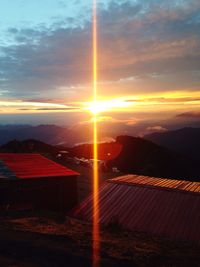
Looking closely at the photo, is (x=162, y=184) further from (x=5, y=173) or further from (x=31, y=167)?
(x=5, y=173)

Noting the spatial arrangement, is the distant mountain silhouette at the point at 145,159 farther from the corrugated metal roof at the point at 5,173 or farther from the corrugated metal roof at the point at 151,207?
the corrugated metal roof at the point at 5,173

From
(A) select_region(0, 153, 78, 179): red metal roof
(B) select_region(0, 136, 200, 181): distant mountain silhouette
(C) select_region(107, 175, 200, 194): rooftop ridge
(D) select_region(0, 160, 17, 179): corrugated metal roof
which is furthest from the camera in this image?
(B) select_region(0, 136, 200, 181): distant mountain silhouette

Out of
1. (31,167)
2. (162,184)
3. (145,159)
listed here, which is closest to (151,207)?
(162,184)

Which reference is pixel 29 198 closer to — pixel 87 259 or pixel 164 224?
pixel 164 224

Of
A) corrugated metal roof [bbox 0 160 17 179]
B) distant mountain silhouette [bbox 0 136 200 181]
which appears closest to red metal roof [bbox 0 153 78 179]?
corrugated metal roof [bbox 0 160 17 179]

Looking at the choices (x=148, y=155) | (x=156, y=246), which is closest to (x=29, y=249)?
(x=156, y=246)

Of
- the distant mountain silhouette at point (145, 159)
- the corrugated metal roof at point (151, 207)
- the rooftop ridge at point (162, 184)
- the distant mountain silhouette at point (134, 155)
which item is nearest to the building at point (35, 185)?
the corrugated metal roof at point (151, 207)

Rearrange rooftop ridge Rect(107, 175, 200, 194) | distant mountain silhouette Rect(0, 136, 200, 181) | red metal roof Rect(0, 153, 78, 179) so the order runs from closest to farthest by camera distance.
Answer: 1. rooftop ridge Rect(107, 175, 200, 194)
2. red metal roof Rect(0, 153, 78, 179)
3. distant mountain silhouette Rect(0, 136, 200, 181)

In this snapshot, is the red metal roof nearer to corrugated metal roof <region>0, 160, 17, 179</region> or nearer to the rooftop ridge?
corrugated metal roof <region>0, 160, 17, 179</region>
